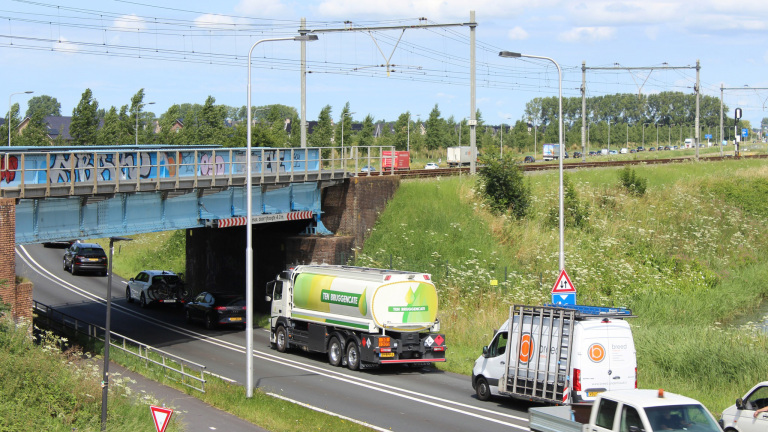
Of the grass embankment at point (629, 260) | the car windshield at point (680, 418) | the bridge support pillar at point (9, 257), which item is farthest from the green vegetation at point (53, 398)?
the grass embankment at point (629, 260)

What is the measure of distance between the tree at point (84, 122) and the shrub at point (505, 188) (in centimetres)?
3948

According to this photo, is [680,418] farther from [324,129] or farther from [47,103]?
[47,103]

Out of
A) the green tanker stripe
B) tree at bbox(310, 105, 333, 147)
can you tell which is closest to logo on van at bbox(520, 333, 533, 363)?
the green tanker stripe

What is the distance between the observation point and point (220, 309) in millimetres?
32156

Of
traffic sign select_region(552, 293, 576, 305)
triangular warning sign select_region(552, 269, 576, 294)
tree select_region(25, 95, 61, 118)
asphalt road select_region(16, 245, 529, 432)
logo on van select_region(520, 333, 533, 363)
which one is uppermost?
tree select_region(25, 95, 61, 118)

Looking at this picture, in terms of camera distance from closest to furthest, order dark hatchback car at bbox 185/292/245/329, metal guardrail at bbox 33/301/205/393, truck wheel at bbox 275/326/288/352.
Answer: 1. metal guardrail at bbox 33/301/205/393
2. truck wheel at bbox 275/326/288/352
3. dark hatchback car at bbox 185/292/245/329

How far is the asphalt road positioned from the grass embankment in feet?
9.83

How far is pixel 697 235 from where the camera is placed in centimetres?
3938

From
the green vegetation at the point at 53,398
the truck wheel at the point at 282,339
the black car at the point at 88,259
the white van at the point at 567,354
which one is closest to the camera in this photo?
the green vegetation at the point at 53,398

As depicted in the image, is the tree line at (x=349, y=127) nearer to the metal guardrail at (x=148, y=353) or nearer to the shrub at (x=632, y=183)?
the shrub at (x=632, y=183)

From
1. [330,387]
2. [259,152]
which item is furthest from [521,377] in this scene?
[259,152]

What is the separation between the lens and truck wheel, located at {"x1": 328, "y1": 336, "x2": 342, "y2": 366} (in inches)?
956

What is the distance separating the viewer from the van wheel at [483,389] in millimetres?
18984

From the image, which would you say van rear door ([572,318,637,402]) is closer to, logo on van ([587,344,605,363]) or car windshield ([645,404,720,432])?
logo on van ([587,344,605,363])
